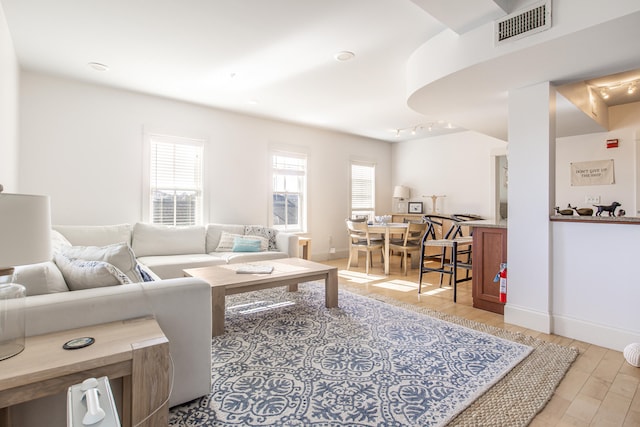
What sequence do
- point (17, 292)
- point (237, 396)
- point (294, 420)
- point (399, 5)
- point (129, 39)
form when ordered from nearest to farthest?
1. point (17, 292)
2. point (294, 420)
3. point (237, 396)
4. point (399, 5)
5. point (129, 39)

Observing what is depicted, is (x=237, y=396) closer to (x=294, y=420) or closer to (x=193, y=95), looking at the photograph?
(x=294, y=420)

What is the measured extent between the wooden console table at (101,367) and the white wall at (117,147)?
3388 mm

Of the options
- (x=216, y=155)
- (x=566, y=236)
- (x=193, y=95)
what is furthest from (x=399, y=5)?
(x=216, y=155)

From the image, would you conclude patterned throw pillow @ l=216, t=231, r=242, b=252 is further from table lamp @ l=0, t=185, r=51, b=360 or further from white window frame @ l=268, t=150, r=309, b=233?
table lamp @ l=0, t=185, r=51, b=360

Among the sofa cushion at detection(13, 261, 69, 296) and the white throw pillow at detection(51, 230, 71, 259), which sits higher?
the white throw pillow at detection(51, 230, 71, 259)

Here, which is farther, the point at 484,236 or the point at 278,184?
the point at 278,184

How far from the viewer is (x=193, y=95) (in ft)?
14.8

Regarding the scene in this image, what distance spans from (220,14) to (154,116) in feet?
8.29

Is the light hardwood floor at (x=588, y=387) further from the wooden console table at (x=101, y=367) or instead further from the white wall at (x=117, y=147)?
the white wall at (x=117, y=147)

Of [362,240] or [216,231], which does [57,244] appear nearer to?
[216,231]

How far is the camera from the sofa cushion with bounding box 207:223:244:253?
4719mm

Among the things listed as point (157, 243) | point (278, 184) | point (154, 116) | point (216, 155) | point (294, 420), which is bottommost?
point (294, 420)

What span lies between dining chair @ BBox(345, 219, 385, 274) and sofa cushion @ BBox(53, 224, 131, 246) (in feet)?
10.7

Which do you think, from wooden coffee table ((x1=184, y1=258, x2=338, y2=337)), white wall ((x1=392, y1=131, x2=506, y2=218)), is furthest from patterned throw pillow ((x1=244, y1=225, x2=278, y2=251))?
white wall ((x1=392, y1=131, x2=506, y2=218))
